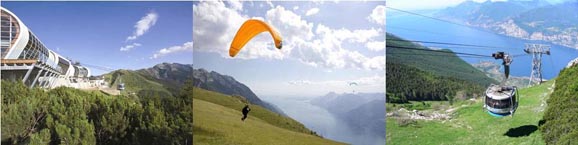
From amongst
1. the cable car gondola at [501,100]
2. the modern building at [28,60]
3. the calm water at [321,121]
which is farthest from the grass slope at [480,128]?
the modern building at [28,60]

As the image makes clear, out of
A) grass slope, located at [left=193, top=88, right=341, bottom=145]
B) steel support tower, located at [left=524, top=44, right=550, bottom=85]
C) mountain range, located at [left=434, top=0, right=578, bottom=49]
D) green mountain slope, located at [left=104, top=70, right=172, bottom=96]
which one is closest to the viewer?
green mountain slope, located at [left=104, top=70, right=172, bottom=96]

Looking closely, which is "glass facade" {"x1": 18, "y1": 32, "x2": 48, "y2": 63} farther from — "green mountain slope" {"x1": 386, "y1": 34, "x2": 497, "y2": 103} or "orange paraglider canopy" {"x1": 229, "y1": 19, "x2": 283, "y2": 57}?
"green mountain slope" {"x1": 386, "y1": 34, "x2": 497, "y2": 103}

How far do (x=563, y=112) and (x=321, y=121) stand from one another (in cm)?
435

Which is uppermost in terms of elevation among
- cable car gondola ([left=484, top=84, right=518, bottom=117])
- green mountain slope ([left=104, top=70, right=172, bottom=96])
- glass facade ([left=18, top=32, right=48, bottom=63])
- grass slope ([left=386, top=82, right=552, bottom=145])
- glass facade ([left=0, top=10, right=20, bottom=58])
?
glass facade ([left=0, top=10, right=20, bottom=58])

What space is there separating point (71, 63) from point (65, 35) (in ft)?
1.42

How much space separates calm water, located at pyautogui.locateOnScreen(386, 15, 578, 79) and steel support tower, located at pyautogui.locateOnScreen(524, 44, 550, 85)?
0.07 meters

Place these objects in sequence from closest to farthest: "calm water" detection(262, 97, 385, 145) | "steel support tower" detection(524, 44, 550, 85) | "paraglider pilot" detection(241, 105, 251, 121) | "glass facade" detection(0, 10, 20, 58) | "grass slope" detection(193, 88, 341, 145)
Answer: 1. "glass facade" detection(0, 10, 20, 58)
2. "grass slope" detection(193, 88, 341, 145)
3. "paraglider pilot" detection(241, 105, 251, 121)
4. "calm water" detection(262, 97, 385, 145)
5. "steel support tower" detection(524, 44, 550, 85)

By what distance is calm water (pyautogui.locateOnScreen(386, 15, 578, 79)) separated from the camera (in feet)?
41.5

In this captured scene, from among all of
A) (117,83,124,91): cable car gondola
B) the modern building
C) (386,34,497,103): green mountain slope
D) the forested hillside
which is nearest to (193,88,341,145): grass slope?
the forested hillside

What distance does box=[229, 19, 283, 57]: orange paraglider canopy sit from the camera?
11.8m

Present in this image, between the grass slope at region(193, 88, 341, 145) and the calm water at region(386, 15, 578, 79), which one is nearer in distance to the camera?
the grass slope at region(193, 88, 341, 145)

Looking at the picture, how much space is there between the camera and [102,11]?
10836 millimetres

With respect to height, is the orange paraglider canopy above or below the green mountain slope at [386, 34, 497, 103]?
above

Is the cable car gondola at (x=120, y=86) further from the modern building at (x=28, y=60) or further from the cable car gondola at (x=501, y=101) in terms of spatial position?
the cable car gondola at (x=501, y=101)
